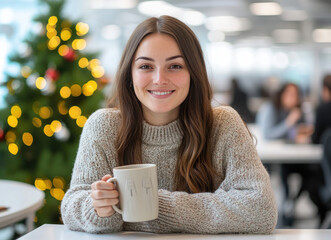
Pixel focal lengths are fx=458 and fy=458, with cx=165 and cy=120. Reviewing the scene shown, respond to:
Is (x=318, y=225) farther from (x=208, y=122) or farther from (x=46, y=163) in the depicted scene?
(x=208, y=122)

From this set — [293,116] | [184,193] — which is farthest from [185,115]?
[293,116]

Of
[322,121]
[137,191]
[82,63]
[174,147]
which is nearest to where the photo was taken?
[137,191]

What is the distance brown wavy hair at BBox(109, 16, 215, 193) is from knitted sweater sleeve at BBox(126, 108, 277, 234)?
8 centimetres

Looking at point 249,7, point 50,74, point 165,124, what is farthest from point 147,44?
point 249,7

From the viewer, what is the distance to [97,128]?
1241 millimetres

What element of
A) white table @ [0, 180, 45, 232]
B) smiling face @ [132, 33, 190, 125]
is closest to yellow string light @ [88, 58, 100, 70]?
white table @ [0, 180, 45, 232]

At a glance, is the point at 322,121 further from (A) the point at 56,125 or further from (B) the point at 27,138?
(B) the point at 27,138

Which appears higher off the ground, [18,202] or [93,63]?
[93,63]

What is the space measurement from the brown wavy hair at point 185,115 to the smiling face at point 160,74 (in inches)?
0.9

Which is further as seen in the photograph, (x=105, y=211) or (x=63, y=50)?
(x=63, y=50)

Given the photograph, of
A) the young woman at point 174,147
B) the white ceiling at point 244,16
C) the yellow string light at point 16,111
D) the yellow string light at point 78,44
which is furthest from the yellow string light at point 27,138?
the white ceiling at point 244,16

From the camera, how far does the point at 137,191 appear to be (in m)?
0.90

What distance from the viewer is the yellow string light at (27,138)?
2.64m

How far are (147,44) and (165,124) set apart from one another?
9.1 inches
